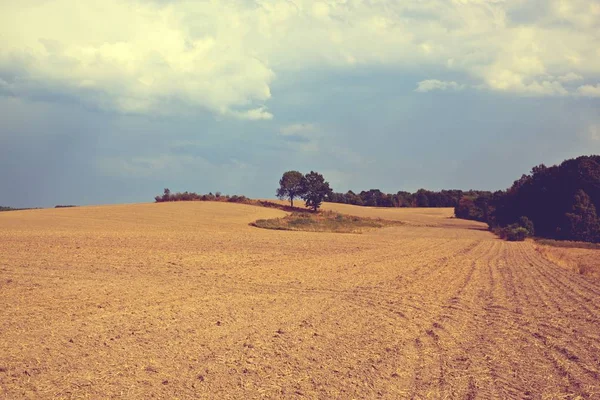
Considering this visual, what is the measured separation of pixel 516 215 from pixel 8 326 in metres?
64.1

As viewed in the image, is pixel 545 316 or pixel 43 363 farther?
pixel 545 316

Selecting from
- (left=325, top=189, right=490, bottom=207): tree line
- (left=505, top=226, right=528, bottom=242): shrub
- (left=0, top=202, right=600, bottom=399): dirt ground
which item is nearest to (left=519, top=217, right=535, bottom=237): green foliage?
(left=505, top=226, right=528, bottom=242): shrub

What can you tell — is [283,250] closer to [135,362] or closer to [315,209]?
[135,362]

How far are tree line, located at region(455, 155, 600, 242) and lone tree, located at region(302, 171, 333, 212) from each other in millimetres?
26961

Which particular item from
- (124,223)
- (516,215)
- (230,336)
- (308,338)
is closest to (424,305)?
(308,338)

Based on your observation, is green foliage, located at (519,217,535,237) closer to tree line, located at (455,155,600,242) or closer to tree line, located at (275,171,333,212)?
tree line, located at (455,155,600,242)

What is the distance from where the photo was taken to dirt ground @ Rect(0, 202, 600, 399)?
762cm

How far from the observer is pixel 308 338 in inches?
411

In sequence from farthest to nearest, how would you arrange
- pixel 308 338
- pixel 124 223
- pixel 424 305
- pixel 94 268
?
pixel 124 223, pixel 94 268, pixel 424 305, pixel 308 338

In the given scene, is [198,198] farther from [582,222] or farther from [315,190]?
[582,222]

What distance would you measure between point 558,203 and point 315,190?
1438 inches

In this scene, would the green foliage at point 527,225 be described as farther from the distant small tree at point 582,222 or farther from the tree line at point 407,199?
the tree line at point 407,199

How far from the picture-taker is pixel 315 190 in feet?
282

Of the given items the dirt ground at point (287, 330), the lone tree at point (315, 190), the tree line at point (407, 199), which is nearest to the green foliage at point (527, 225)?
the lone tree at point (315, 190)
